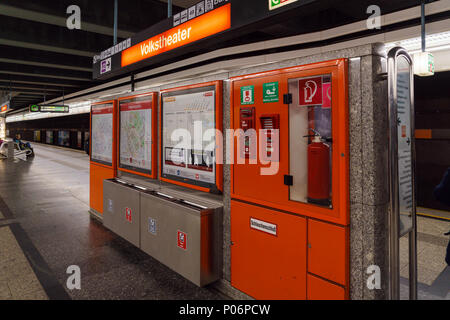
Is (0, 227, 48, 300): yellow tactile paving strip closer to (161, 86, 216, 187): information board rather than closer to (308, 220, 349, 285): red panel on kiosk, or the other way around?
(161, 86, 216, 187): information board

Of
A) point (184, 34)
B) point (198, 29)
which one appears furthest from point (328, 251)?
point (184, 34)

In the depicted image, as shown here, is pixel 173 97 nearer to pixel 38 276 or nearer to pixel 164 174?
pixel 164 174

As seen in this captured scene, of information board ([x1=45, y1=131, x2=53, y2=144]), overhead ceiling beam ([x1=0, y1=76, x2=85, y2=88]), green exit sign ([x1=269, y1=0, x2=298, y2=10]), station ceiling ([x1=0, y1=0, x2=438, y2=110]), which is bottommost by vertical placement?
green exit sign ([x1=269, y1=0, x2=298, y2=10])

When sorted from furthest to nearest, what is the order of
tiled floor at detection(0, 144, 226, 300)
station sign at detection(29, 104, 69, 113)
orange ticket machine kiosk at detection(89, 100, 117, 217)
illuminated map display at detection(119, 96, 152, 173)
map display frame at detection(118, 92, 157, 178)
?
1. station sign at detection(29, 104, 69, 113)
2. orange ticket machine kiosk at detection(89, 100, 117, 217)
3. illuminated map display at detection(119, 96, 152, 173)
4. map display frame at detection(118, 92, 157, 178)
5. tiled floor at detection(0, 144, 226, 300)

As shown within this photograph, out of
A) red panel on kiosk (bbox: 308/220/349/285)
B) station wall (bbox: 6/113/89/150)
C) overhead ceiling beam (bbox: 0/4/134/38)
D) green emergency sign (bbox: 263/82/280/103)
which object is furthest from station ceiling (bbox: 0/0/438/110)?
station wall (bbox: 6/113/89/150)

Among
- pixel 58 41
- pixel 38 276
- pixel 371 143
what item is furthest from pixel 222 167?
pixel 58 41

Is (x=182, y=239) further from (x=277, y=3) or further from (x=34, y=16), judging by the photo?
(x=34, y=16)

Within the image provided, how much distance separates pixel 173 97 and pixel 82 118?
19525mm

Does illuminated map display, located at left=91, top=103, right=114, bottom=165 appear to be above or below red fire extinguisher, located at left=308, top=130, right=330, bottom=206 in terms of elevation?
above

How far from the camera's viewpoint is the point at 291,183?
2205 mm

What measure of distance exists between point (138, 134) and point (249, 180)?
2.15m

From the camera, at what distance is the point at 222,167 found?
277 centimetres

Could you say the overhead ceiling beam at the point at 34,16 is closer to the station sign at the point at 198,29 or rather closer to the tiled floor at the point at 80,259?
the station sign at the point at 198,29

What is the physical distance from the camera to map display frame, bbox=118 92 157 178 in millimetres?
3709
